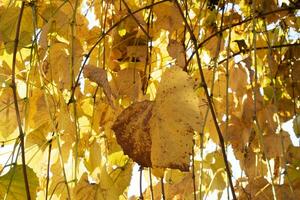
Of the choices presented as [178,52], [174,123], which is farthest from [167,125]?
[178,52]

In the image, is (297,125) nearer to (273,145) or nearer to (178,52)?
(273,145)

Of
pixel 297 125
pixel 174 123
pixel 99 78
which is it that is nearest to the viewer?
pixel 174 123

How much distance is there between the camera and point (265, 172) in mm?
1268

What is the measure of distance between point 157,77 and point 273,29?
1.16ft

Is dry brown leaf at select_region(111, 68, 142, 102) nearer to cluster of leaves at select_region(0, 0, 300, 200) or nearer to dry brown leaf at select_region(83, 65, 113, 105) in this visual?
cluster of leaves at select_region(0, 0, 300, 200)

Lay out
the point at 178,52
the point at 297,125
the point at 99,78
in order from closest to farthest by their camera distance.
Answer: the point at 99,78
the point at 178,52
the point at 297,125

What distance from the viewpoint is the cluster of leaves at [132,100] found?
62 cm

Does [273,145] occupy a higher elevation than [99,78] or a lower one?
lower

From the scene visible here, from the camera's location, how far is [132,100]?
3.03 ft

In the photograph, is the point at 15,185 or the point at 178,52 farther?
the point at 178,52

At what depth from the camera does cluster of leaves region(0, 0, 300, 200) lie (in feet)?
2.05

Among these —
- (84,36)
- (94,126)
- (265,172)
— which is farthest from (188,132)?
(265,172)

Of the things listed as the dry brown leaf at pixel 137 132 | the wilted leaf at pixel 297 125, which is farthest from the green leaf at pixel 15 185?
the wilted leaf at pixel 297 125

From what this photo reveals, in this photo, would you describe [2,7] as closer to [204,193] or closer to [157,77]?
[157,77]
